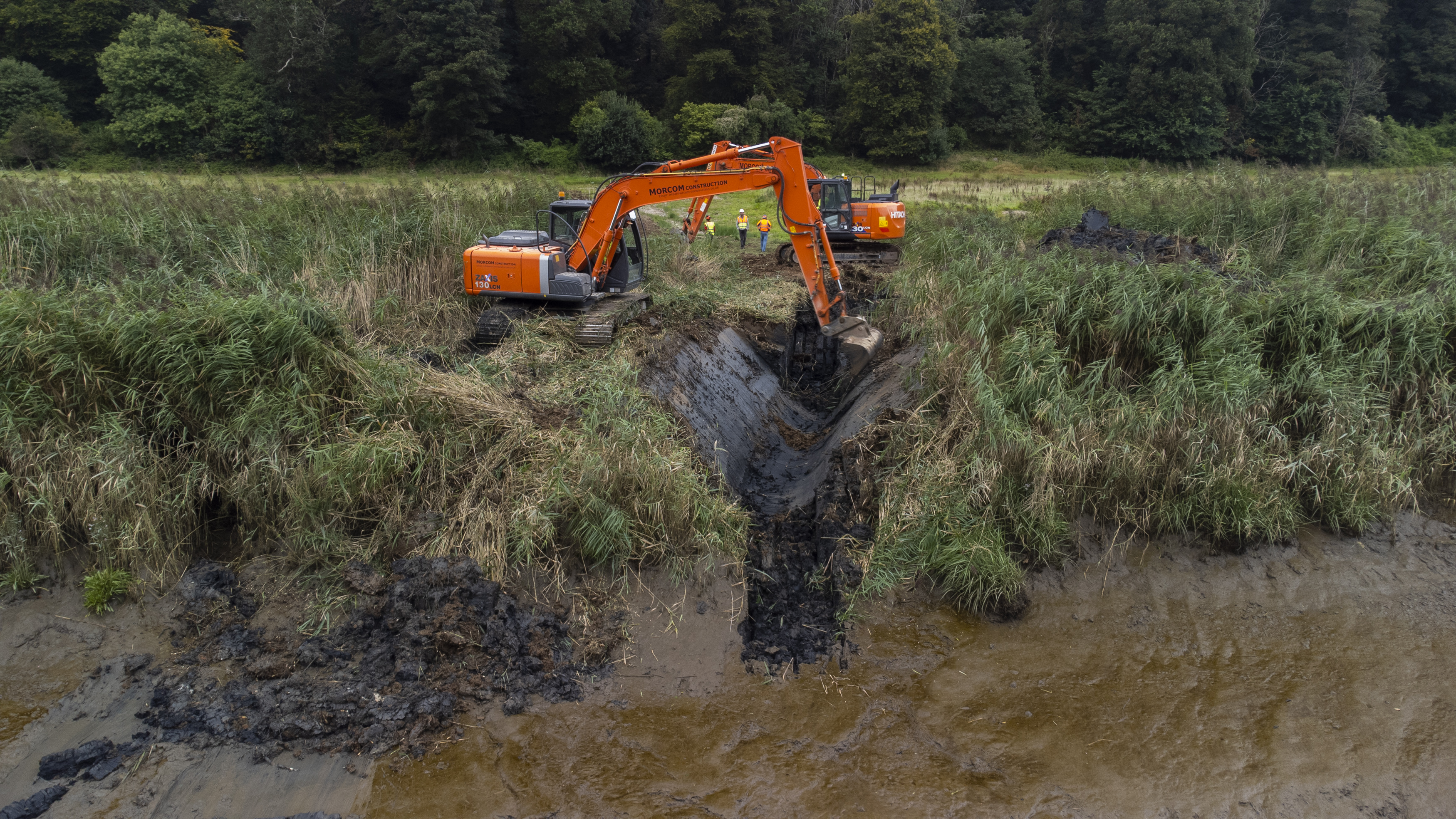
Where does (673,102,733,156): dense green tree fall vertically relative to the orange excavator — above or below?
above

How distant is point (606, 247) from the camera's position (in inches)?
387

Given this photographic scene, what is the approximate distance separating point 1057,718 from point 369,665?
15.0 ft

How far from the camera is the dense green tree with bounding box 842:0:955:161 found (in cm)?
3541

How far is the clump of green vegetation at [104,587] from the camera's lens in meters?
5.40

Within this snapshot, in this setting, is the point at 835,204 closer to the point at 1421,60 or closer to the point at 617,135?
the point at 617,135

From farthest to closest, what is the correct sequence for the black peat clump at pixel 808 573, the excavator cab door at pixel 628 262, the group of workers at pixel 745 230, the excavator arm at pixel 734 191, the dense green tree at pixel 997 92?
the dense green tree at pixel 997 92, the group of workers at pixel 745 230, the excavator cab door at pixel 628 262, the excavator arm at pixel 734 191, the black peat clump at pixel 808 573

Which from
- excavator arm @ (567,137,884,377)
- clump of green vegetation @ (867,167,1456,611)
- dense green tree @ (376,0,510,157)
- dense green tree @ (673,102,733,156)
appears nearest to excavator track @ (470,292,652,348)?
excavator arm @ (567,137,884,377)

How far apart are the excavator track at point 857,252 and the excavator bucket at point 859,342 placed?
18.0ft

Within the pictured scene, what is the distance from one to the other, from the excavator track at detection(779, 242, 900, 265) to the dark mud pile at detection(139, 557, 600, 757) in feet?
37.7

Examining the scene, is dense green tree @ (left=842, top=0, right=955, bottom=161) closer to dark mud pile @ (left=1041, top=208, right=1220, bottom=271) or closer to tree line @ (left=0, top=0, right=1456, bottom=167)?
tree line @ (left=0, top=0, right=1456, bottom=167)

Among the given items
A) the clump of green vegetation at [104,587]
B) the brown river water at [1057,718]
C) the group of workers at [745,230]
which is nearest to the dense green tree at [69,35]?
the group of workers at [745,230]

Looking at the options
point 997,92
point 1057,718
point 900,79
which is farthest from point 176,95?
point 1057,718

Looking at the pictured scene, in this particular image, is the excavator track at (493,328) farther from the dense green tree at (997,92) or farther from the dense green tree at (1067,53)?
the dense green tree at (1067,53)

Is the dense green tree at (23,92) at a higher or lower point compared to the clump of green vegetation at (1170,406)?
higher
